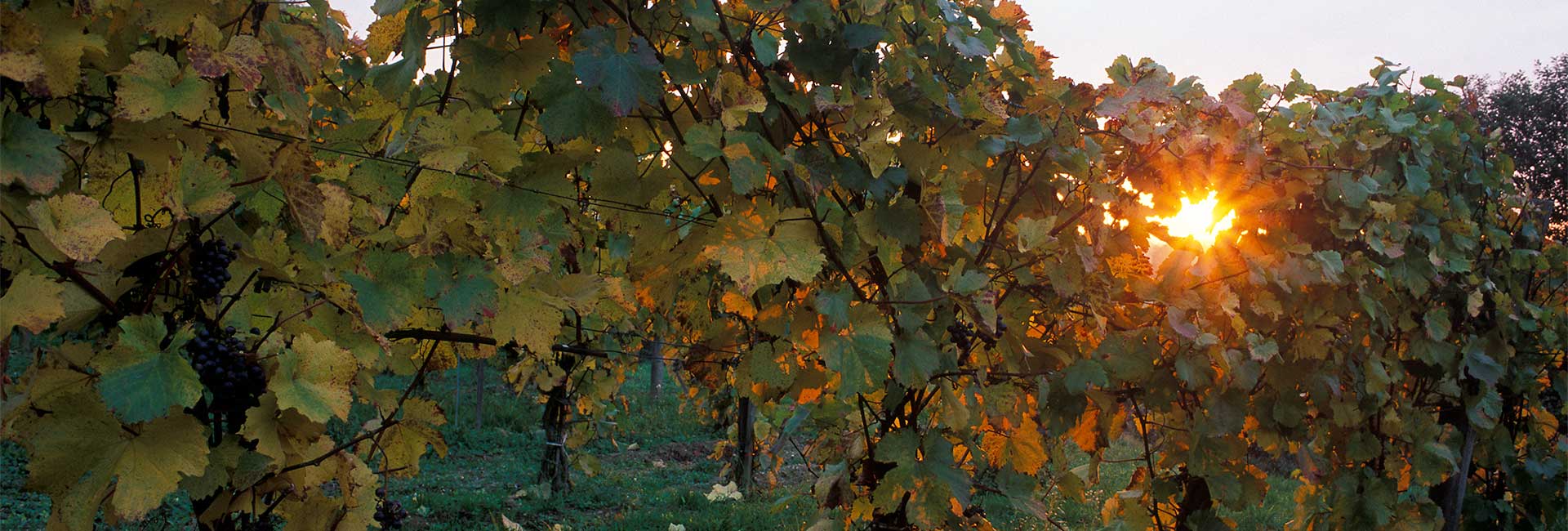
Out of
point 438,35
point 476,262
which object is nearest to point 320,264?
point 476,262

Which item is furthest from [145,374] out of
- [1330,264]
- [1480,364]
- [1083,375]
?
[1480,364]

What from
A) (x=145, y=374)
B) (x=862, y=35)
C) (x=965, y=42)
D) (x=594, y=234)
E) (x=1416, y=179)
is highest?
(x=1416, y=179)

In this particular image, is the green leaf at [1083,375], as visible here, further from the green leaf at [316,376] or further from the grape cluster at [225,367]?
the grape cluster at [225,367]

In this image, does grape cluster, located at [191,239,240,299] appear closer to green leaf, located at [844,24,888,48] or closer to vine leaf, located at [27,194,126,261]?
vine leaf, located at [27,194,126,261]

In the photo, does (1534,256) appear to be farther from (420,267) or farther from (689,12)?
(420,267)

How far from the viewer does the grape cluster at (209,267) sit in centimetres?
141

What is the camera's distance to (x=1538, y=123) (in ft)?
51.6

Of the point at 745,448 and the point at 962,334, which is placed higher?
the point at 745,448

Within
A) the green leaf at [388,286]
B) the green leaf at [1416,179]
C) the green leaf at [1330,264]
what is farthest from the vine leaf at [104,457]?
the green leaf at [1416,179]

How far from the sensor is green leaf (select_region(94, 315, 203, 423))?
1122mm

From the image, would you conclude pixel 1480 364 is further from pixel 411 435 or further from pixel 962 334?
pixel 411 435

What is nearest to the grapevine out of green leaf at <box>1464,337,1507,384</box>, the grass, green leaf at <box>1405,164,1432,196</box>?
green leaf at <box>1405,164,1432,196</box>

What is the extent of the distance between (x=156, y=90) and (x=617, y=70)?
0.60 m

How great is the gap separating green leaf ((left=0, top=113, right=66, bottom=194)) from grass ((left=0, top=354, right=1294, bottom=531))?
7.42 feet
